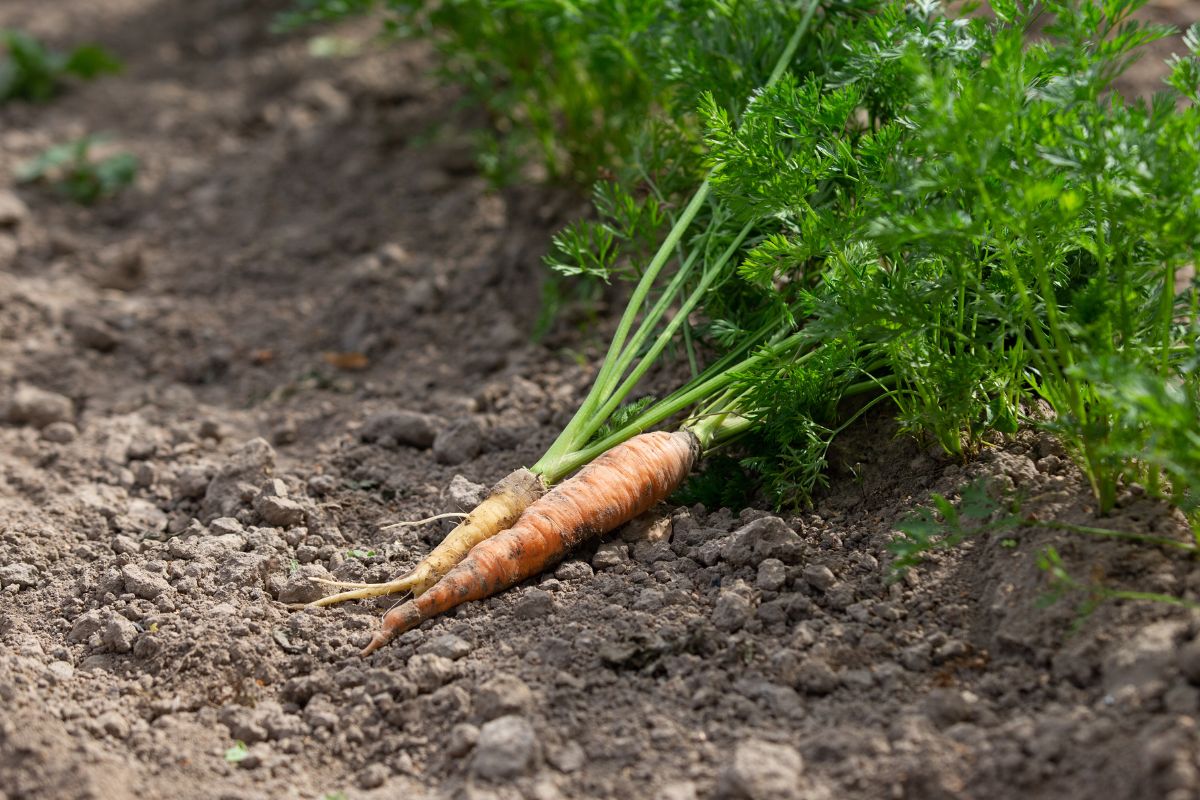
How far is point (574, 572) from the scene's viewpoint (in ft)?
8.57

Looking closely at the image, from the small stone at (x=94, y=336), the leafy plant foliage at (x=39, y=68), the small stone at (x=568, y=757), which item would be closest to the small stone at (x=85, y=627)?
the small stone at (x=568, y=757)

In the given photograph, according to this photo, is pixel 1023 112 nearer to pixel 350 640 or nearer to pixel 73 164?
pixel 350 640

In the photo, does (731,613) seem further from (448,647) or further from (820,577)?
(448,647)

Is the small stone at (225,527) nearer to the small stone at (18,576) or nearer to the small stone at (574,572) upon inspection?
the small stone at (18,576)

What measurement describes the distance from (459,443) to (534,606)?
29.9 inches

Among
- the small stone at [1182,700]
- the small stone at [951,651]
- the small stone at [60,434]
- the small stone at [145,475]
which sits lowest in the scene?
the small stone at [60,434]

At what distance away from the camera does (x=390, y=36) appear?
4363mm

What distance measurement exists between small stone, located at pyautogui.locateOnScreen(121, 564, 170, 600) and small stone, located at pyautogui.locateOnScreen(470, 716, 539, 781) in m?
0.92

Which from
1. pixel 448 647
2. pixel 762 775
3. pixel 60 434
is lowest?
pixel 60 434

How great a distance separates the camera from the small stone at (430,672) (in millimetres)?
2314

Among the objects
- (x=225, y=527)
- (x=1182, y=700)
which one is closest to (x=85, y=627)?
(x=225, y=527)


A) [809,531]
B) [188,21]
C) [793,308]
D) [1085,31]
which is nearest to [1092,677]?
[809,531]

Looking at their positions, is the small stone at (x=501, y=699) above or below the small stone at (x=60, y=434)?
above

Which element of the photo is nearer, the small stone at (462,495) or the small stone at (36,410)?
the small stone at (462,495)
